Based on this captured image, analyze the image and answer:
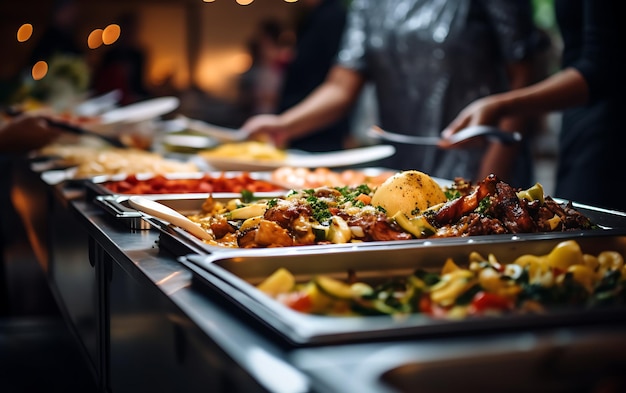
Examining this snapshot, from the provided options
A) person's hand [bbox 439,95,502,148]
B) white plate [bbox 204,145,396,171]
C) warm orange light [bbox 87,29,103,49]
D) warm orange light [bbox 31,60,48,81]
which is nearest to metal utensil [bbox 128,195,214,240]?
person's hand [bbox 439,95,502,148]

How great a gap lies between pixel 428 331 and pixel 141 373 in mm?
681

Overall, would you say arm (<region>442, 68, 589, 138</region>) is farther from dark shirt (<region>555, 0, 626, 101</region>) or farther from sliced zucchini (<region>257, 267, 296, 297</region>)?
sliced zucchini (<region>257, 267, 296, 297</region>)

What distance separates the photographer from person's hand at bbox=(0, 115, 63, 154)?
131 inches

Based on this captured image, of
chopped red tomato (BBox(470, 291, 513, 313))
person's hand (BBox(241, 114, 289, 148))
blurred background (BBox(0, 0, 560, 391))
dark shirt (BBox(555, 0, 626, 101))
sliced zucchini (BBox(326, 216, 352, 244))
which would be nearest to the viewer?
chopped red tomato (BBox(470, 291, 513, 313))

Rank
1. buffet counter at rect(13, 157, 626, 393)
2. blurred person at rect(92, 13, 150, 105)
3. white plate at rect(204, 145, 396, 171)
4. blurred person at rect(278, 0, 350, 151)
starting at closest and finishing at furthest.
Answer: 1. buffet counter at rect(13, 157, 626, 393)
2. white plate at rect(204, 145, 396, 171)
3. blurred person at rect(278, 0, 350, 151)
4. blurred person at rect(92, 13, 150, 105)

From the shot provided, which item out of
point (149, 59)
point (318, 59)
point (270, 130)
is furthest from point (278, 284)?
point (149, 59)

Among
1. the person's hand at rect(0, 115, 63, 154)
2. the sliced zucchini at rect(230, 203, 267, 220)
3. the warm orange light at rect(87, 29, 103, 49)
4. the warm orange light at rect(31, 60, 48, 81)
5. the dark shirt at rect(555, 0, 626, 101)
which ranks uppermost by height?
the warm orange light at rect(87, 29, 103, 49)

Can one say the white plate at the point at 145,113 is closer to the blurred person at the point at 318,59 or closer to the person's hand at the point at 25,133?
the person's hand at the point at 25,133

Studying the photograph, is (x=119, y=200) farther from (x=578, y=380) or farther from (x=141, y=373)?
(x=578, y=380)

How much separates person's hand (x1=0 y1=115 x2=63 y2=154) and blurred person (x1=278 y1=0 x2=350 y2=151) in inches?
84.5

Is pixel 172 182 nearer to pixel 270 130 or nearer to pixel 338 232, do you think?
pixel 338 232

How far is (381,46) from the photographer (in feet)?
12.0

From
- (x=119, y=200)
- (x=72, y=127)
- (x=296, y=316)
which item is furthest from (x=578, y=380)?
(x=72, y=127)

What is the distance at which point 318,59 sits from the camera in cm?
527
